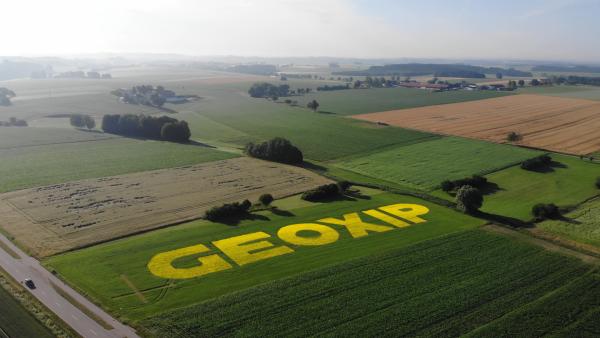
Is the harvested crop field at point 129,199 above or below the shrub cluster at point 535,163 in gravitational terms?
below

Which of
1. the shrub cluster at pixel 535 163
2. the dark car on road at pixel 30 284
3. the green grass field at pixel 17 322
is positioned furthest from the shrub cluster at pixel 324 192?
the green grass field at pixel 17 322

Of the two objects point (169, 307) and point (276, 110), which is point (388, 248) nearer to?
point (169, 307)

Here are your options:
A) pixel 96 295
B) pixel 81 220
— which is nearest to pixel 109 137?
pixel 81 220

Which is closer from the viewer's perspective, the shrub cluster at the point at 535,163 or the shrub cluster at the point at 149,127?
the shrub cluster at the point at 535,163

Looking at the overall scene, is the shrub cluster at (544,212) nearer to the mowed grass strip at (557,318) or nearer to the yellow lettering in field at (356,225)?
the mowed grass strip at (557,318)

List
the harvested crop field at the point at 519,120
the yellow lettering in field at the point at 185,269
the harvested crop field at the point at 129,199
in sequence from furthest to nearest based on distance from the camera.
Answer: the harvested crop field at the point at 519,120, the harvested crop field at the point at 129,199, the yellow lettering in field at the point at 185,269

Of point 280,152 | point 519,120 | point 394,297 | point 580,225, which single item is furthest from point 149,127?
point 519,120

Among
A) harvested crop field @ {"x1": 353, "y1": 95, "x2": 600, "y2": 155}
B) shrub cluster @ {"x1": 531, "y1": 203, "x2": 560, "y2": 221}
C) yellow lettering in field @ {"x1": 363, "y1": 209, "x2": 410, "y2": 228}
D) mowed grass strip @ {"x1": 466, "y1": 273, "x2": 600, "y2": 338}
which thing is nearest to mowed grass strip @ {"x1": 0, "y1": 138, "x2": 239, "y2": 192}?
yellow lettering in field @ {"x1": 363, "y1": 209, "x2": 410, "y2": 228}
